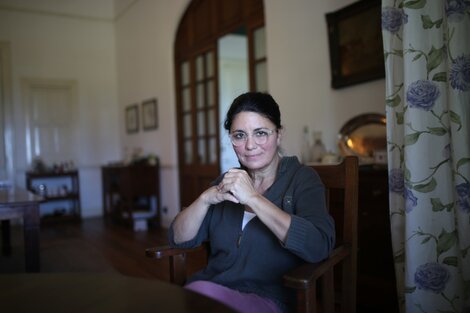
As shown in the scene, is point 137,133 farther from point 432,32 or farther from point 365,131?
point 432,32

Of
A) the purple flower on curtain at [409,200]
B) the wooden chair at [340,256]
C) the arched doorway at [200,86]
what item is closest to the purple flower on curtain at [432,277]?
the purple flower on curtain at [409,200]

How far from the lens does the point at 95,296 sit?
0.82 meters

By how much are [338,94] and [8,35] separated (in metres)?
5.31

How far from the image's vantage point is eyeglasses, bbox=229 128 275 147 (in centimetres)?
131

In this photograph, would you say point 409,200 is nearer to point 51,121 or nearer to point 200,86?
point 200,86

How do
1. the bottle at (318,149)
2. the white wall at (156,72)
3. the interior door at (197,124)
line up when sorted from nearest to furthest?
1. the bottle at (318,149)
2. the interior door at (197,124)
3. the white wall at (156,72)

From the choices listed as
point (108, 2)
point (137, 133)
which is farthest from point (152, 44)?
point (108, 2)

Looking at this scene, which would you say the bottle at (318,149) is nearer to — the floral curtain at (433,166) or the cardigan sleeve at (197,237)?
the floral curtain at (433,166)

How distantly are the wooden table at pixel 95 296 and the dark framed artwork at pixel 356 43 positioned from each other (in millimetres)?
1934

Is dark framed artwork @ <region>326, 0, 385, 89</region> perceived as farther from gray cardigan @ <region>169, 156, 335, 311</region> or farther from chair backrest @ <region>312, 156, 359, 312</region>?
gray cardigan @ <region>169, 156, 335, 311</region>

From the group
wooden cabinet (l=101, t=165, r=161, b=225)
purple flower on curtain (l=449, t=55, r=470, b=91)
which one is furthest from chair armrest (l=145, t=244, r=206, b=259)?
wooden cabinet (l=101, t=165, r=161, b=225)

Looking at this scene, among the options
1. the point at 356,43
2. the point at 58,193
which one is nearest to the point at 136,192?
the point at 58,193

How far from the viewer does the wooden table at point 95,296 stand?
75 cm

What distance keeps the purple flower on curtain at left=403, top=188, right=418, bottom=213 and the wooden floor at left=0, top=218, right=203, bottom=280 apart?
6.56 feet
